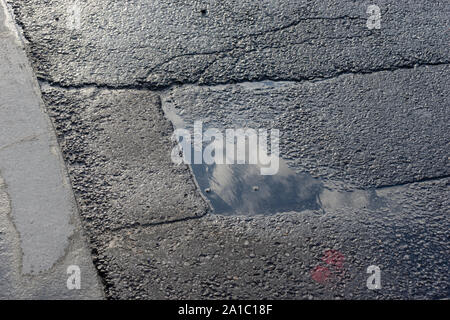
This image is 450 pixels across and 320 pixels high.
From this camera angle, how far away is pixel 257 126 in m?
3.26

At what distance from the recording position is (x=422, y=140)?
3211 mm

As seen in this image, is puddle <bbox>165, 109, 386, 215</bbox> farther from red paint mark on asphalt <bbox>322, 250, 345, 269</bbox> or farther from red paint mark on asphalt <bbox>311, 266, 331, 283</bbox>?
red paint mark on asphalt <bbox>311, 266, 331, 283</bbox>

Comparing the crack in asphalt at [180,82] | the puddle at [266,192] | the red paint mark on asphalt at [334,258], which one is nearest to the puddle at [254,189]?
the puddle at [266,192]

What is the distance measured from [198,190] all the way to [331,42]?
1.71 metres

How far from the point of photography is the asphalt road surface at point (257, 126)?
2.51 metres

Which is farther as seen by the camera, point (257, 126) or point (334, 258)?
point (257, 126)

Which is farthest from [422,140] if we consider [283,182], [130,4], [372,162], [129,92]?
[130,4]

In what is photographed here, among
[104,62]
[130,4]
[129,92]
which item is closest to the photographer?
[129,92]

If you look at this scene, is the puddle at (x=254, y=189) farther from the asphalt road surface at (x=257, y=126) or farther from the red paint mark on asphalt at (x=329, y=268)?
the red paint mark on asphalt at (x=329, y=268)

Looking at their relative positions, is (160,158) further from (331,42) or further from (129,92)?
(331,42)

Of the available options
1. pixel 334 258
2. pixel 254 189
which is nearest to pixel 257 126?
pixel 254 189

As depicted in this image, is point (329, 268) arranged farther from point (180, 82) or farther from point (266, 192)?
point (180, 82)

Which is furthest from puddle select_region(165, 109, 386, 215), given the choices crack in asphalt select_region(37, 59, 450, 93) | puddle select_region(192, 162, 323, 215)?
crack in asphalt select_region(37, 59, 450, 93)

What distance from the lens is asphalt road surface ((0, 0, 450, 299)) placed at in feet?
8.22
